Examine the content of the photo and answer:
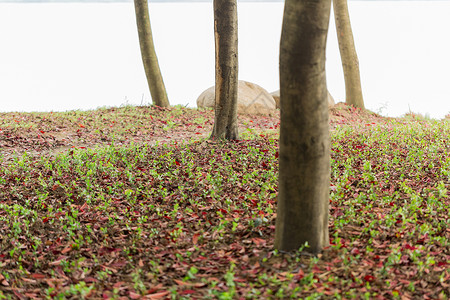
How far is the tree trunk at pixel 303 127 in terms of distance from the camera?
3.59 meters

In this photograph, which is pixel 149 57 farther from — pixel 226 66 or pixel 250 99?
pixel 226 66

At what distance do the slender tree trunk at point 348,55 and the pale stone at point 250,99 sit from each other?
8.40 ft

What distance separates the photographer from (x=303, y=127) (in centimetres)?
373

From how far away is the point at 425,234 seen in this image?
4500mm

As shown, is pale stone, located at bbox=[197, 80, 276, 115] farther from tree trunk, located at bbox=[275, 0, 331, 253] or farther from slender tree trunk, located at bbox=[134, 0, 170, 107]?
tree trunk, located at bbox=[275, 0, 331, 253]

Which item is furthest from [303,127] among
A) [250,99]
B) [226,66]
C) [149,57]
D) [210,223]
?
[250,99]

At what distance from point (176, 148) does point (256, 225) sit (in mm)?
3728

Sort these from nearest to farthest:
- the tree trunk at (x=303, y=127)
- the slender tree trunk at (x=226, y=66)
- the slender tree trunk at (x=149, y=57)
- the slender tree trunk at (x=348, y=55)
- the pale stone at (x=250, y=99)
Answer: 1. the tree trunk at (x=303, y=127)
2. the slender tree trunk at (x=226, y=66)
3. the slender tree trunk at (x=149, y=57)
4. the slender tree trunk at (x=348, y=55)
5. the pale stone at (x=250, y=99)

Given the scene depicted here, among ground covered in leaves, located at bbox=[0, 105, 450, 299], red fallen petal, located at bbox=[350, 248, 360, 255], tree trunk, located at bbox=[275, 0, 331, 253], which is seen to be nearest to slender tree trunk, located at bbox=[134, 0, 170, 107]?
ground covered in leaves, located at bbox=[0, 105, 450, 299]

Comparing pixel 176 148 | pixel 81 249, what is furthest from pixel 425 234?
pixel 176 148

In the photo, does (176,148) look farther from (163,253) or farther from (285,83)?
(285,83)

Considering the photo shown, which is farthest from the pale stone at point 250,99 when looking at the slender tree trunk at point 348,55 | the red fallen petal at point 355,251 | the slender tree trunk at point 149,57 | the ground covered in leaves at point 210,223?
the red fallen petal at point 355,251

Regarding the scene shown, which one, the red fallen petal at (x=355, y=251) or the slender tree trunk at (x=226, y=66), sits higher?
the slender tree trunk at (x=226, y=66)

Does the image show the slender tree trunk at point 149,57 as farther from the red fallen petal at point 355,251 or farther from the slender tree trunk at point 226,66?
the red fallen petal at point 355,251
